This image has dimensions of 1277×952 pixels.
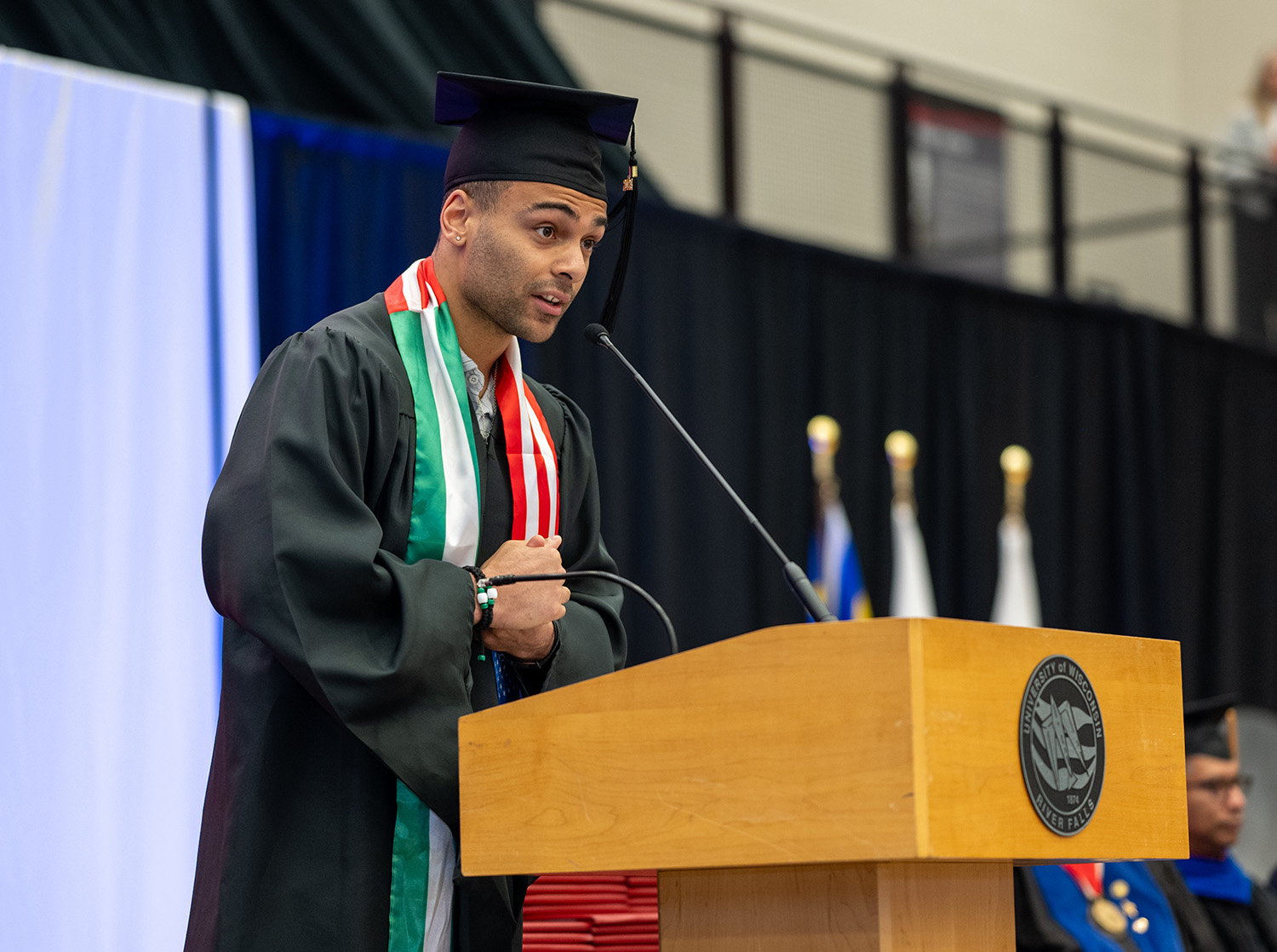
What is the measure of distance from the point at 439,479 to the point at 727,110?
372cm

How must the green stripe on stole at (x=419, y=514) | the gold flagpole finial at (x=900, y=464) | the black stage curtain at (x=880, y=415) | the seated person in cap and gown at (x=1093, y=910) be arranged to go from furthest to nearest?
the gold flagpole finial at (x=900, y=464)
the black stage curtain at (x=880, y=415)
the seated person in cap and gown at (x=1093, y=910)
the green stripe on stole at (x=419, y=514)

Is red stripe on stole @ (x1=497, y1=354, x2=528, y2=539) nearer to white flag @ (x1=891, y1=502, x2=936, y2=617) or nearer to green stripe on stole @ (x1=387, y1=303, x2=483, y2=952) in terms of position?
green stripe on stole @ (x1=387, y1=303, x2=483, y2=952)

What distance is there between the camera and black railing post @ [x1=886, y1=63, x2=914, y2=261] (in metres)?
5.80

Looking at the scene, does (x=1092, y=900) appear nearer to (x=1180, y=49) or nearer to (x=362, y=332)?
(x=362, y=332)

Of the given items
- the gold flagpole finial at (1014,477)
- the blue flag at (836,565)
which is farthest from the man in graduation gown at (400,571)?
the gold flagpole finial at (1014,477)

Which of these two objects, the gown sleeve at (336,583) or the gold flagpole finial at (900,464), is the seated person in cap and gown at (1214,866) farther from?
the gown sleeve at (336,583)

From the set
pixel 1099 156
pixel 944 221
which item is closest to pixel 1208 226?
pixel 1099 156

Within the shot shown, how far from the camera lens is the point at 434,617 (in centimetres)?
168

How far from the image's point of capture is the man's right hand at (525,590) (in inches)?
69.6

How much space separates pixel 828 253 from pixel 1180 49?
4860mm

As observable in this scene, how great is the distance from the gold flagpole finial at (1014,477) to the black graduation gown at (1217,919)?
1923 millimetres

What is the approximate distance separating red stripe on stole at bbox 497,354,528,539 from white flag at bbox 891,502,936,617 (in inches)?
137

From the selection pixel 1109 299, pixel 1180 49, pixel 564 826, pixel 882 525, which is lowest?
pixel 564 826

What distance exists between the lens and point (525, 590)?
1778 mm
